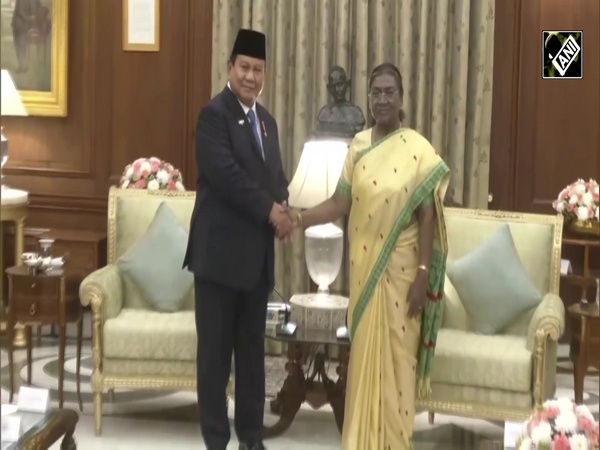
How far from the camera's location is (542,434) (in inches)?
85.7

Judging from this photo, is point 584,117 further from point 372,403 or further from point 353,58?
point 372,403

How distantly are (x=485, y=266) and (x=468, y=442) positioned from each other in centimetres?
77

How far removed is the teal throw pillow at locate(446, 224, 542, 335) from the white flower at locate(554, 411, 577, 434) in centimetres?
184

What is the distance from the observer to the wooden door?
530cm

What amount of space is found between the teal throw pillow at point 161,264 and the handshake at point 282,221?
3.16ft

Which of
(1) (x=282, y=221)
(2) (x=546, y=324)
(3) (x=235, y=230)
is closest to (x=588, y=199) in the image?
(2) (x=546, y=324)

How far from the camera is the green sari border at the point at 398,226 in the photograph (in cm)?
339

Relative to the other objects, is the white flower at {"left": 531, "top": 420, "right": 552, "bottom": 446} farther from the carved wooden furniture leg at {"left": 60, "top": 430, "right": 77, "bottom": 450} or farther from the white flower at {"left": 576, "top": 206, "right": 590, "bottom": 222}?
the white flower at {"left": 576, "top": 206, "right": 590, "bottom": 222}

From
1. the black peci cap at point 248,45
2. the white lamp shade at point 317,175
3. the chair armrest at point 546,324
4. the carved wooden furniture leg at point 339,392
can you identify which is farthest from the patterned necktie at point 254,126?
the chair armrest at point 546,324

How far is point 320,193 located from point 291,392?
86 centimetres

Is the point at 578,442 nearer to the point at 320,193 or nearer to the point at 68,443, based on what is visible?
the point at 68,443

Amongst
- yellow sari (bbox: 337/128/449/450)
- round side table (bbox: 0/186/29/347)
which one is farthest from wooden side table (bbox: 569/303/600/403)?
round side table (bbox: 0/186/29/347)

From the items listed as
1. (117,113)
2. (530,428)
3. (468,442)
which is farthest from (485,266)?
(117,113)

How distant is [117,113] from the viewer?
5789mm
